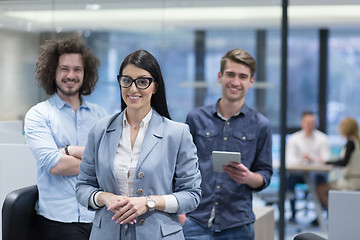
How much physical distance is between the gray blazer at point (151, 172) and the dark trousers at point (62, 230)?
2.65 feet

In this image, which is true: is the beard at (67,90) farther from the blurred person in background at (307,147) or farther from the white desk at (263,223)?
the blurred person in background at (307,147)

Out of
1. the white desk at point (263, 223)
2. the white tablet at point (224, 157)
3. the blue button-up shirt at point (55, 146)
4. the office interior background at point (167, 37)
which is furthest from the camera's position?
the office interior background at point (167, 37)

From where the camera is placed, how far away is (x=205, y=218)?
8.59 ft

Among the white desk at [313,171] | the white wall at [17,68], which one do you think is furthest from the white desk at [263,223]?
the white desk at [313,171]

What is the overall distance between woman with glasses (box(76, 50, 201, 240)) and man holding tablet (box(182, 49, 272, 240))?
1.94 ft

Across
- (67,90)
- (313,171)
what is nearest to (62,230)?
(67,90)

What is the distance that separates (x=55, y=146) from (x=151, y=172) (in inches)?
38.0

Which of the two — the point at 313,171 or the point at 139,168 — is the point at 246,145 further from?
the point at 313,171

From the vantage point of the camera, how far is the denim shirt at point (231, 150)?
2.62 meters

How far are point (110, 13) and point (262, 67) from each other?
5.04ft

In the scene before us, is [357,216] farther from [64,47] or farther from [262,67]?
[262,67]

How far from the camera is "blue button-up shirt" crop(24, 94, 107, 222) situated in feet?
8.91

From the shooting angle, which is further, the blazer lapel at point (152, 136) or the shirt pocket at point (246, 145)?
the shirt pocket at point (246, 145)

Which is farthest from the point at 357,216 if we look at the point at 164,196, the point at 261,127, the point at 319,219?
the point at 319,219
